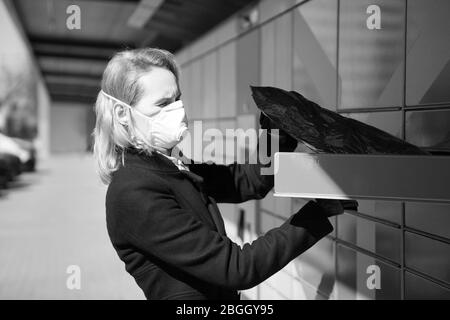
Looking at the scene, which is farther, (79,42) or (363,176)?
(79,42)

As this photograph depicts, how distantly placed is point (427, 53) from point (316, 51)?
4.30 ft

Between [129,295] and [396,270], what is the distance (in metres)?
2.92

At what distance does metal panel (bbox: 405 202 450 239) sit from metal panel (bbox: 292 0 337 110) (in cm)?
104

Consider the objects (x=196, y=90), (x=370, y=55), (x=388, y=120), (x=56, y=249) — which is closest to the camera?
(x=388, y=120)

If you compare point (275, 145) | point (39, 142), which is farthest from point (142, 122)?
point (39, 142)

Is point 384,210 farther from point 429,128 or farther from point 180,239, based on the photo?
point 180,239

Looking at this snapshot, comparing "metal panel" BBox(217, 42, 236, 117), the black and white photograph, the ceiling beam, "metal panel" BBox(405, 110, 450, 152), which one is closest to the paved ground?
the black and white photograph

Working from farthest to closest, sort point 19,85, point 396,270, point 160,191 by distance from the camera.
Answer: point 19,85
point 396,270
point 160,191

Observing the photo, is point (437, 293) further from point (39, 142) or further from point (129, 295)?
point (39, 142)

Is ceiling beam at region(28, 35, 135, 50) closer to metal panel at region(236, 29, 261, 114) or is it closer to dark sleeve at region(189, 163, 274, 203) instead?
metal panel at region(236, 29, 261, 114)

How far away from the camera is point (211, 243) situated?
1372 mm

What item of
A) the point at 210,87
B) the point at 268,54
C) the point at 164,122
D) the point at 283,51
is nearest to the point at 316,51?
the point at 283,51
